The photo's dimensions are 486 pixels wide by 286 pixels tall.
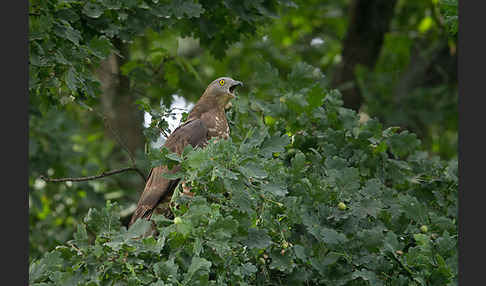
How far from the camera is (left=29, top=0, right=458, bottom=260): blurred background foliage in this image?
4258 mm

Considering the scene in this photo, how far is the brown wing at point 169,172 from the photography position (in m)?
4.41

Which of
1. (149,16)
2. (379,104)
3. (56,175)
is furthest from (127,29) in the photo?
(379,104)

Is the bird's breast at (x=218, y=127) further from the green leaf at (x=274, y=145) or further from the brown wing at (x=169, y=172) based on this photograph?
the green leaf at (x=274, y=145)

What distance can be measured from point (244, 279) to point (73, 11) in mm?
2010

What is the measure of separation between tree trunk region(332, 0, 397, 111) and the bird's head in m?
2.77

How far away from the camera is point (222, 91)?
16.5 feet

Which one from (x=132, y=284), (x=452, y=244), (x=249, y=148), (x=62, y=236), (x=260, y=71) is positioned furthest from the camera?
(x=62, y=236)

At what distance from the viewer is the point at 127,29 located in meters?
4.59

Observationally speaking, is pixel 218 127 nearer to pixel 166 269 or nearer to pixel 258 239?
pixel 258 239

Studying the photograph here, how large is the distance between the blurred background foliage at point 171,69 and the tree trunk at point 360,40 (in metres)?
0.01

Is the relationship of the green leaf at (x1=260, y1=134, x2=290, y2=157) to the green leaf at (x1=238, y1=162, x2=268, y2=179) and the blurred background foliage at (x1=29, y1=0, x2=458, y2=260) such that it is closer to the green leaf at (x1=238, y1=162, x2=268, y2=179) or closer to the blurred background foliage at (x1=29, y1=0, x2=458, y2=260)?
the green leaf at (x1=238, y1=162, x2=268, y2=179)

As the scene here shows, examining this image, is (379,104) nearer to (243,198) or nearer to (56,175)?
(56,175)

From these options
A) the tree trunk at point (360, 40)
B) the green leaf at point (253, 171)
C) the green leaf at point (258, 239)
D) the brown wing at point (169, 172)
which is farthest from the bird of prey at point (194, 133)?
the tree trunk at point (360, 40)

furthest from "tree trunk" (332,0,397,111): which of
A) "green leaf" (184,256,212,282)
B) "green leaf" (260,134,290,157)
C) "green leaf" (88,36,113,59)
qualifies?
"green leaf" (184,256,212,282)
